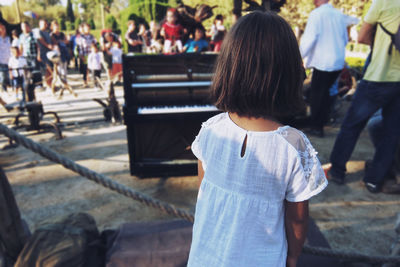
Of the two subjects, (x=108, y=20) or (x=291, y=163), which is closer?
(x=291, y=163)

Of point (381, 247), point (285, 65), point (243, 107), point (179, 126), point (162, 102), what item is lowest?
point (381, 247)

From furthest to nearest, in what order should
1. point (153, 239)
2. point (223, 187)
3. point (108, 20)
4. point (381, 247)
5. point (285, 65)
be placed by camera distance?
point (108, 20)
point (381, 247)
point (153, 239)
point (223, 187)
point (285, 65)

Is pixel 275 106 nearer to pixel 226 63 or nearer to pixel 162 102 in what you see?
pixel 226 63

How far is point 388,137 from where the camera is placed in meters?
3.07

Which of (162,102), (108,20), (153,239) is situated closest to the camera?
(153,239)

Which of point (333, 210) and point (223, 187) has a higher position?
point (223, 187)

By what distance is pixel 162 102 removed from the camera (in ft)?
11.8

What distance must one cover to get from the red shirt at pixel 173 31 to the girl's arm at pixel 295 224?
681cm

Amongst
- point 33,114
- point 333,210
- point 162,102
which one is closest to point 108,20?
point 33,114

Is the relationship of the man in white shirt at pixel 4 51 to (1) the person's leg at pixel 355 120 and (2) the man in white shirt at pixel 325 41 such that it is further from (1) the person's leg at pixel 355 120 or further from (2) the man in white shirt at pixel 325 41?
(1) the person's leg at pixel 355 120

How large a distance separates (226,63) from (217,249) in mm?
720

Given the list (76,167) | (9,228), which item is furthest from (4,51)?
(76,167)

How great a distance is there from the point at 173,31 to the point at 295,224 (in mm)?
6870

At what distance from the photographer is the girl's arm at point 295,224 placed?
106cm
